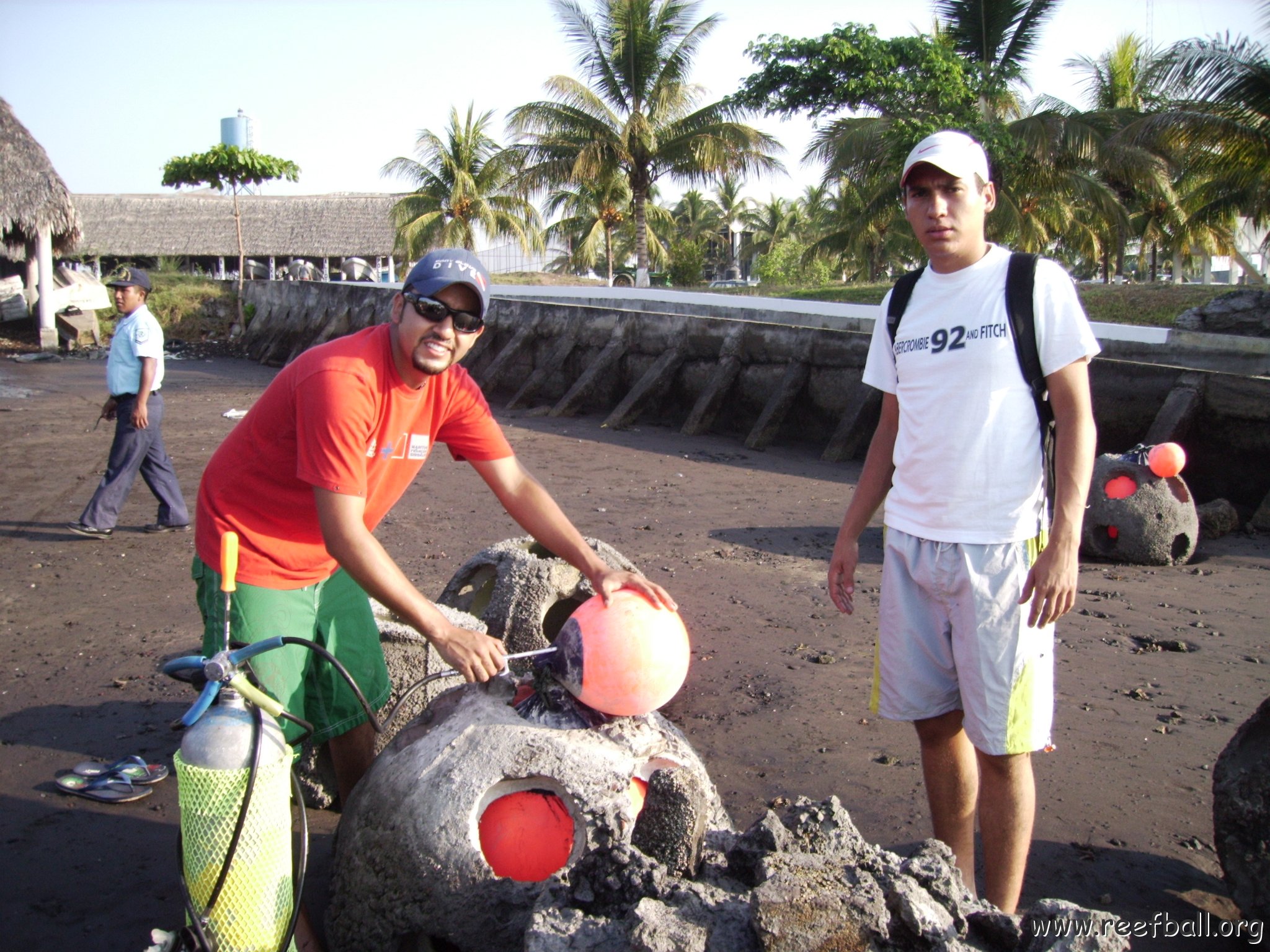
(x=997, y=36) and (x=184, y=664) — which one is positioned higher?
(x=997, y=36)

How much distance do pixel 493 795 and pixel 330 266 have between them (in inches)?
1790

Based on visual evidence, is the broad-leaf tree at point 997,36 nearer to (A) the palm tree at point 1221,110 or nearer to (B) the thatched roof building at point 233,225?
(A) the palm tree at point 1221,110

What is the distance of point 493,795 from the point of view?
277cm

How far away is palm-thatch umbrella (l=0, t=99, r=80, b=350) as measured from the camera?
2220 cm

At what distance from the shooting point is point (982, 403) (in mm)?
2779

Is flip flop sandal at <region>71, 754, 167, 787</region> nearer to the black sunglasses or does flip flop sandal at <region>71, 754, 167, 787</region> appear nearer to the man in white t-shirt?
the black sunglasses

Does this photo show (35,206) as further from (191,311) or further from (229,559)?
(229,559)

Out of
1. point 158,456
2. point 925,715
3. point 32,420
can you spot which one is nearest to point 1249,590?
point 925,715

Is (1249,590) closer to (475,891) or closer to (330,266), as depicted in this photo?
(475,891)

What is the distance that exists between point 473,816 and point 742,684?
7.86 feet

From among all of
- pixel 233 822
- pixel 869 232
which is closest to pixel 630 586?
pixel 233 822

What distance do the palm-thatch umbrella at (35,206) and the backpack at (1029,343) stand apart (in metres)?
24.8

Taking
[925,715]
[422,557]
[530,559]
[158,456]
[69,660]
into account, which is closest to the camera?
[925,715]

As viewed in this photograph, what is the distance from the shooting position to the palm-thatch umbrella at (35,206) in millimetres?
22203
